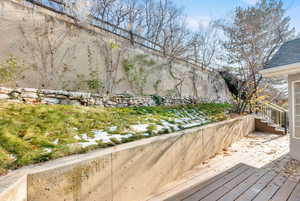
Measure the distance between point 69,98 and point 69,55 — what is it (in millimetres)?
1410

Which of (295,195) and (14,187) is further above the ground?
(14,187)

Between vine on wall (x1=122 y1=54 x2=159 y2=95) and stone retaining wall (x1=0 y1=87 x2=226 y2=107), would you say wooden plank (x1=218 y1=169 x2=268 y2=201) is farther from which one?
vine on wall (x1=122 y1=54 x2=159 y2=95)

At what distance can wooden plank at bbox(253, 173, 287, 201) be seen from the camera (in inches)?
81.2

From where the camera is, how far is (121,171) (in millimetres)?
1818

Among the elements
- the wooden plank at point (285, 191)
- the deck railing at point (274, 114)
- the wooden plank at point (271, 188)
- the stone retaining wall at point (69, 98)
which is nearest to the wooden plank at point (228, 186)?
the wooden plank at point (271, 188)

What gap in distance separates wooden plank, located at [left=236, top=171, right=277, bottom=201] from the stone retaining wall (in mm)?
3809

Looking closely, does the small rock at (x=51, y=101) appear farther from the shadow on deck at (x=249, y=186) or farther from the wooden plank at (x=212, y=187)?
the wooden plank at (x=212, y=187)

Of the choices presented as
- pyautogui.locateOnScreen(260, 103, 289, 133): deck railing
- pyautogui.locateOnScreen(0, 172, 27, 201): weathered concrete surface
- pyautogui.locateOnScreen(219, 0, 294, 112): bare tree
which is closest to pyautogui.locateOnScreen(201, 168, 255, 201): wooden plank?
pyautogui.locateOnScreen(0, 172, 27, 201): weathered concrete surface

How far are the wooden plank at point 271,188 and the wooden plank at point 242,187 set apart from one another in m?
0.18

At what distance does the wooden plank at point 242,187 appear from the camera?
2.05 meters

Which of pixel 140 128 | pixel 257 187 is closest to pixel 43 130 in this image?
pixel 140 128

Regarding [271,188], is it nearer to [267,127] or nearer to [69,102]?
[69,102]

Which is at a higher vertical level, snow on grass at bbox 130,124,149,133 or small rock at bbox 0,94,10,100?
small rock at bbox 0,94,10,100

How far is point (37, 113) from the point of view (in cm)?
259
